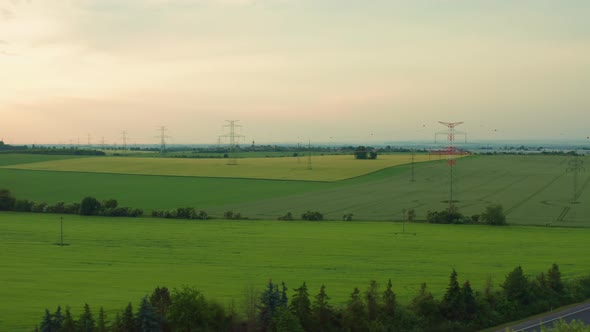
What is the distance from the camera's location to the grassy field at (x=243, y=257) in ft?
107

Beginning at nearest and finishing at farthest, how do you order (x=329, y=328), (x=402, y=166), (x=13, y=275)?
(x=329, y=328)
(x=13, y=275)
(x=402, y=166)

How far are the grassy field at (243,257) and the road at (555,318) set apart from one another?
444 cm

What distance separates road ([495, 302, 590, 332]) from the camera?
1116 inches

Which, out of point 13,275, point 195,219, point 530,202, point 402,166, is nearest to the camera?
point 13,275

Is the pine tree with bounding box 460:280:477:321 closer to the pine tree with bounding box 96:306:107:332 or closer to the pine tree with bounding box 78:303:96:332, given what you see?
the pine tree with bounding box 96:306:107:332

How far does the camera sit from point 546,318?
97.8 ft

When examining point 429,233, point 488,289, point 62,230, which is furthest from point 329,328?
Result: point 62,230

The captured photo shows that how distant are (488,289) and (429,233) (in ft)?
71.3

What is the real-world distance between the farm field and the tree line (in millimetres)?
30149

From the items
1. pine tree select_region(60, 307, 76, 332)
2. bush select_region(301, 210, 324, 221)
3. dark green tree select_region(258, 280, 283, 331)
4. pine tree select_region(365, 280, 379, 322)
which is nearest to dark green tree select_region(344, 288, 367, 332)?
pine tree select_region(365, 280, 379, 322)

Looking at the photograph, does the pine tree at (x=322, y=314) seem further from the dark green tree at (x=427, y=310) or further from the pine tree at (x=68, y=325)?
the pine tree at (x=68, y=325)

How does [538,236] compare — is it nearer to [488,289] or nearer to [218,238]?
[488,289]

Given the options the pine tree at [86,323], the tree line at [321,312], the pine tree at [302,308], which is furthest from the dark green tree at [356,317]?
the pine tree at [86,323]

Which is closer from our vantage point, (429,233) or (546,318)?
(546,318)
